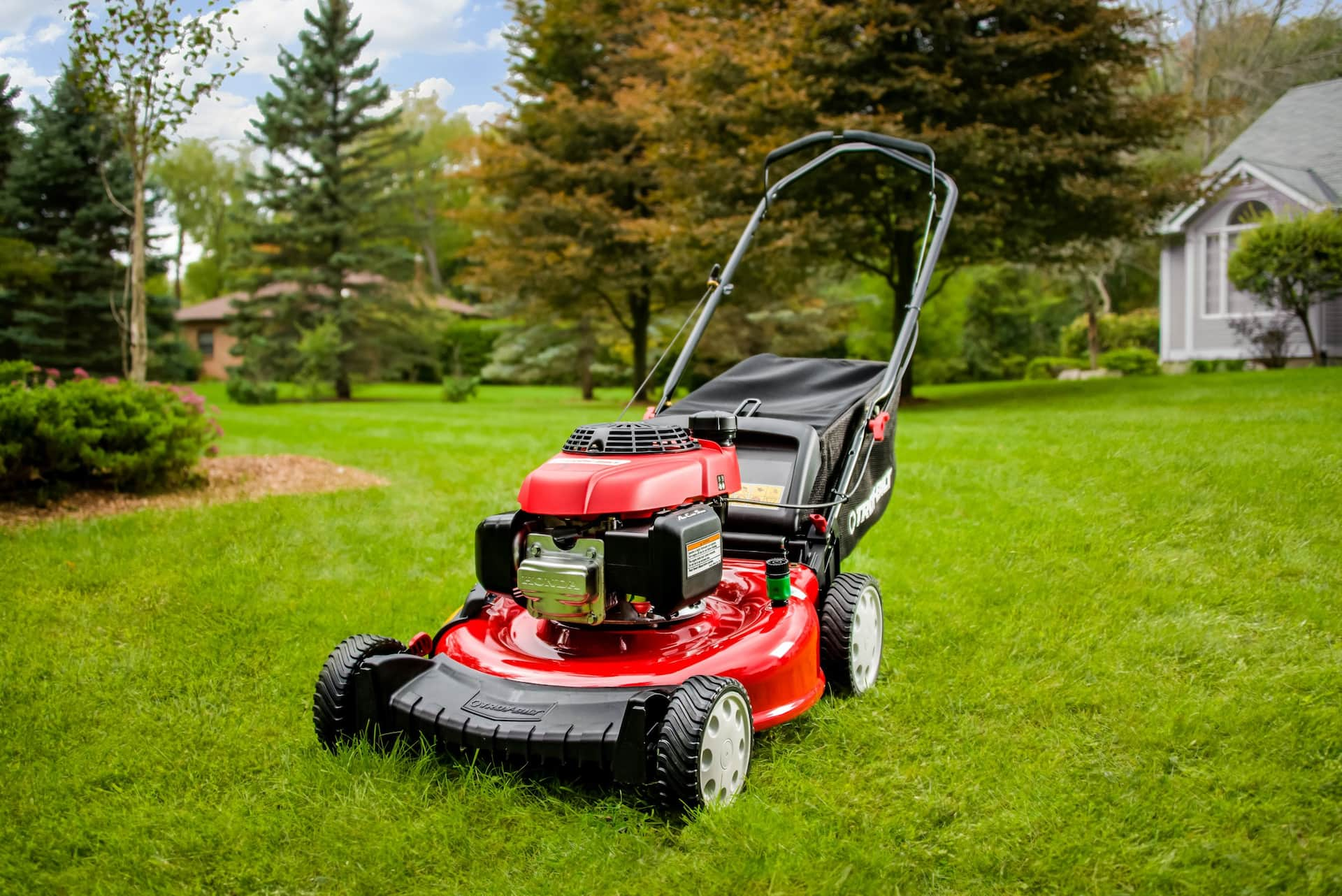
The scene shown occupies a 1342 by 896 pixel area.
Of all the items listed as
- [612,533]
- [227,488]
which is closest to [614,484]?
[612,533]

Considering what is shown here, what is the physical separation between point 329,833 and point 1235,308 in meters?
19.7

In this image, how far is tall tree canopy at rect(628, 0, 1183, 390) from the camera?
41.0ft

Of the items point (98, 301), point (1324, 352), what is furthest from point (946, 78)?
point (98, 301)

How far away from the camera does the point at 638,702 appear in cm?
270

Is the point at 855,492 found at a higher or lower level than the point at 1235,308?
lower

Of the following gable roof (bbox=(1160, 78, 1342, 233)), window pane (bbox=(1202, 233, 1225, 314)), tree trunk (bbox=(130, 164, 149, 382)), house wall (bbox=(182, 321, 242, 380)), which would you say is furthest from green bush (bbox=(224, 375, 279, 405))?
house wall (bbox=(182, 321, 242, 380))

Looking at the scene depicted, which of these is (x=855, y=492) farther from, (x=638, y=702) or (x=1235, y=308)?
(x=1235, y=308)

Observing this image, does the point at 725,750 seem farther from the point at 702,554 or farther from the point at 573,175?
the point at 573,175

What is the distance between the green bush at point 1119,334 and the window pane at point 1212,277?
560 centimetres

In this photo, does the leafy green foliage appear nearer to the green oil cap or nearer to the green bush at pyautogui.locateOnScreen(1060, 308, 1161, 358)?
the green bush at pyautogui.locateOnScreen(1060, 308, 1161, 358)

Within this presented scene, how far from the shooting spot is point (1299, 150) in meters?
17.7

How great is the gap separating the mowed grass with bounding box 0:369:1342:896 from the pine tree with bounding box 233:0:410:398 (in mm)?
20153

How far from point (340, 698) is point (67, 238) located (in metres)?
23.6

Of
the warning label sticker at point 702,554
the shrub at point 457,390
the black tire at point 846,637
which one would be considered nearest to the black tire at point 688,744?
the warning label sticker at point 702,554
